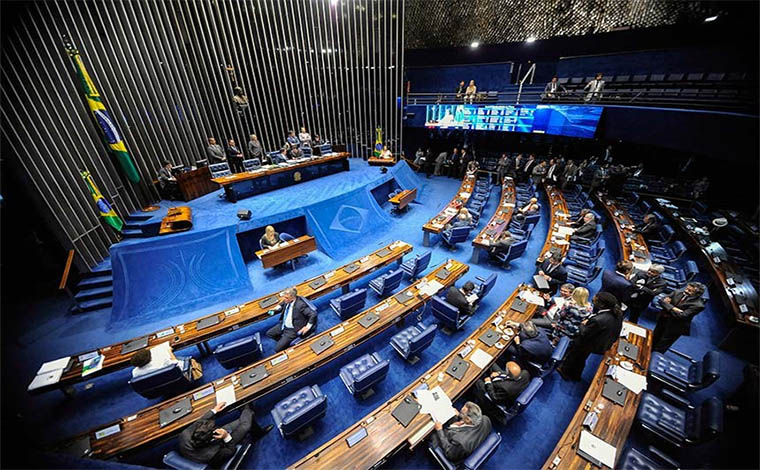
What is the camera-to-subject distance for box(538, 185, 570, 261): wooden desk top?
6.64m

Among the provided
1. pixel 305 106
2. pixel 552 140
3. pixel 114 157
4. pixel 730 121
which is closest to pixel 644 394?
pixel 730 121

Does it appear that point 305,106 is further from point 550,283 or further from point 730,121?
point 730,121

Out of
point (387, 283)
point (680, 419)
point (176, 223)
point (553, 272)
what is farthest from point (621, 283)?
point (176, 223)

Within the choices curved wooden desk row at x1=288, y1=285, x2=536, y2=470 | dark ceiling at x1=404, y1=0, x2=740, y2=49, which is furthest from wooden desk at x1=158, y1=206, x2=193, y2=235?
dark ceiling at x1=404, y1=0, x2=740, y2=49

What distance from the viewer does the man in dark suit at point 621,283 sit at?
4.91 m

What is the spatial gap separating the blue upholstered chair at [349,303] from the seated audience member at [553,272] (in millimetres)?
3839

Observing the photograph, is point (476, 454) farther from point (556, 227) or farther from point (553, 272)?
point (556, 227)

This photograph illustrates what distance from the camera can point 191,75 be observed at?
974cm

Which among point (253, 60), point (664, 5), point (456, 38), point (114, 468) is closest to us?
point (114, 468)

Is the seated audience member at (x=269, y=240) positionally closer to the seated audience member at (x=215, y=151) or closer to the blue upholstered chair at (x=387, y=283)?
the blue upholstered chair at (x=387, y=283)

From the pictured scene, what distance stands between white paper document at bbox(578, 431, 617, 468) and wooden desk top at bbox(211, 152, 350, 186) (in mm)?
9776

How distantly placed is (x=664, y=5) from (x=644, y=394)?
14658 mm

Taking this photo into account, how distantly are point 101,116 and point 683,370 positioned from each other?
13.0 meters

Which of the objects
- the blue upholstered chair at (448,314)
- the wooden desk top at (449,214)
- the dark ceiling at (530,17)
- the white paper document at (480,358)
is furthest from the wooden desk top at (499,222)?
the dark ceiling at (530,17)
